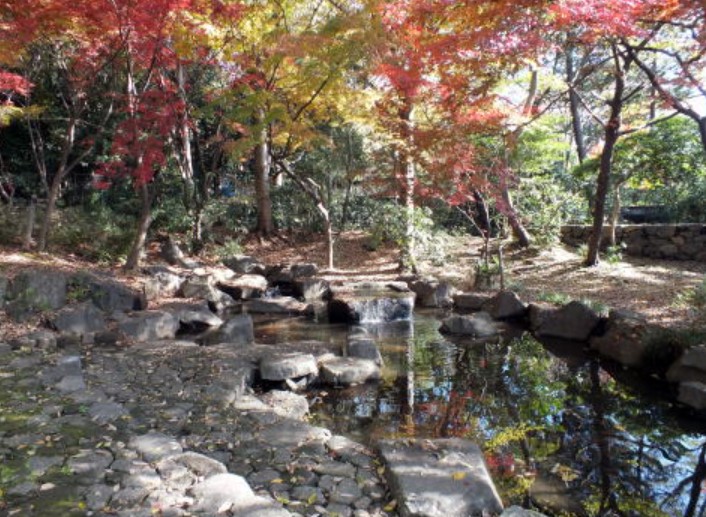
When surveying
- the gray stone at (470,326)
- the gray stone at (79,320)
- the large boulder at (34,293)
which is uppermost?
the large boulder at (34,293)

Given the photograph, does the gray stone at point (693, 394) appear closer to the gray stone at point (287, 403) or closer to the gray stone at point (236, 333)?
the gray stone at point (287, 403)

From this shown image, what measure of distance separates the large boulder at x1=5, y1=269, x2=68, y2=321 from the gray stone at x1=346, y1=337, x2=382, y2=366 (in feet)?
13.3

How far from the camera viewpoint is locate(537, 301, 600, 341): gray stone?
764 centimetres

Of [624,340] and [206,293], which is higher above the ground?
[206,293]

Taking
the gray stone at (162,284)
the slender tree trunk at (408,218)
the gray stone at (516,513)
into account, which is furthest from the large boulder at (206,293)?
the gray stone at (516,513)

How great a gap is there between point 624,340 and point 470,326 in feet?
7.60

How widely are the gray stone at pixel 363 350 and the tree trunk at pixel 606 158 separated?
Result: 6.46m

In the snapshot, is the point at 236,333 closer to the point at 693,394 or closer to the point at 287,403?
the point at 287,403

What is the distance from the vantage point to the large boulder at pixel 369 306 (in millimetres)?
9305

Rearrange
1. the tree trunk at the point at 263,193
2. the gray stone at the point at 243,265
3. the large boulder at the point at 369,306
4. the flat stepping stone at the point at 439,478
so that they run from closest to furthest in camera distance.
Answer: the flat stepping stone at the point at 439,478 → the large boulder at the point at 369,306 → the gray stone at the point at 243,265 → the tree trunk at the point at 263,193

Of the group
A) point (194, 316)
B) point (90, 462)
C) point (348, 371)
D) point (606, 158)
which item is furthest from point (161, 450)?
point (606, 158)

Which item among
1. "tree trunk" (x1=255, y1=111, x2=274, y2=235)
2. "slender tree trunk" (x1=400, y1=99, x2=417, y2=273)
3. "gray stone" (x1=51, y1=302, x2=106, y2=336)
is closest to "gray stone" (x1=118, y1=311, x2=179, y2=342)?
"gray stone" (x1=51, y1=302, x2=106, y2=336)

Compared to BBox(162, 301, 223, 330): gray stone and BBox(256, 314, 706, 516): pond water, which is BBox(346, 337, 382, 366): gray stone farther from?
BBox(162, 301, 223, 330): gray stone

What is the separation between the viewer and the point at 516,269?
1198 centimetres
